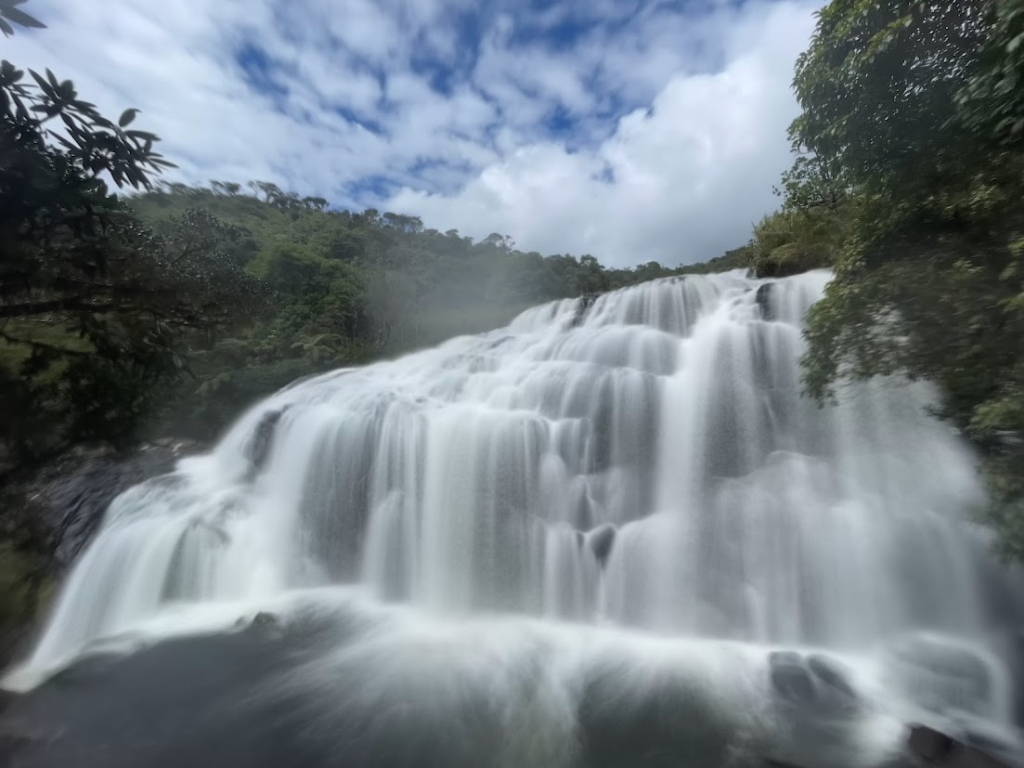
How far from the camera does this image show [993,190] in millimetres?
4223

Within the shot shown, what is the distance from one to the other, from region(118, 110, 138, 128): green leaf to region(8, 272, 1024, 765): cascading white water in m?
6.64

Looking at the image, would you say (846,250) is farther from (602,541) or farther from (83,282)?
(83,282)

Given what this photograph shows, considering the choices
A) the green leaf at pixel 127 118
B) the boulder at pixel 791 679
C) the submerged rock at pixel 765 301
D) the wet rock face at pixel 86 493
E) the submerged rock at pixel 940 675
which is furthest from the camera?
the submerged rock at pixel 765 301

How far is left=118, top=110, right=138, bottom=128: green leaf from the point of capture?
265 centimetres

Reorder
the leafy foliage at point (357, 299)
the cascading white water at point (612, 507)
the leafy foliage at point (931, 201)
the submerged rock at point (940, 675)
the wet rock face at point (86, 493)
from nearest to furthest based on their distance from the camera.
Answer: the leafy foliage at point (931, 201)
the submerged rock at point (940, 675)
the cascading white water at point (612, 507)
the wet rock face at point (86, 493)
the leafy foliage at point (357, 299)

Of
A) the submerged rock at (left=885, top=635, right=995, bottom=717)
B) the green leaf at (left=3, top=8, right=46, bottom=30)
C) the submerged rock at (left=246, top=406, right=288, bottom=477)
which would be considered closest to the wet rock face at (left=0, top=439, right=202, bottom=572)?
the submerged rock at (left=246, top=406, right=288, bottom=477)

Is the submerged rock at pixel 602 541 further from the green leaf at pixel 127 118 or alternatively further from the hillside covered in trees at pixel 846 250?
the green leaf at pixel 127 118

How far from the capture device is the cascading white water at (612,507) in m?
6.82

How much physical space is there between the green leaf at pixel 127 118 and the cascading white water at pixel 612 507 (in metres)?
6.64

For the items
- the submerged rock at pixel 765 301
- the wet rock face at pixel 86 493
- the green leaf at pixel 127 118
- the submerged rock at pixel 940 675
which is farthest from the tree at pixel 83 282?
the submerged rock at pixel 765 301

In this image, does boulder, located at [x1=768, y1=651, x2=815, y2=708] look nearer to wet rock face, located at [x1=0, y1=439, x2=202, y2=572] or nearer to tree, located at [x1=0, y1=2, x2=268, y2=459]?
tree, located at [x1=0, y1=2, x2=268, y2=459]

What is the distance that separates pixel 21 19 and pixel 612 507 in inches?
324

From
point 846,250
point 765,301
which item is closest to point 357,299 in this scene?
point 765,301

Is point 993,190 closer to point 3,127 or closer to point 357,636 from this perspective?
point 3,127
